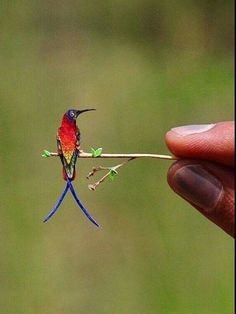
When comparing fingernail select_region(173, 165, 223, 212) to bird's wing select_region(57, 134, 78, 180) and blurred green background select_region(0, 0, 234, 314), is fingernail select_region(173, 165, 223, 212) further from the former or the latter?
blurred green background select_region(0, 0, 234, 314)

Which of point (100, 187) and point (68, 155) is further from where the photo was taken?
point (100, 187)

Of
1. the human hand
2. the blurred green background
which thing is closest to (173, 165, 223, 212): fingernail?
the human hand

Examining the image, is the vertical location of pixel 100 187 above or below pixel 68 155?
below

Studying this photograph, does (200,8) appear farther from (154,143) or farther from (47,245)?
(47,245)

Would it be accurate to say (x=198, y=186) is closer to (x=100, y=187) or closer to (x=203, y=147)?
(x=203, y=147)

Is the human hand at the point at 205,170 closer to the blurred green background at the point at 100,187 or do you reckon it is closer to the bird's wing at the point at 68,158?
the bird's wing at the point at 68,158

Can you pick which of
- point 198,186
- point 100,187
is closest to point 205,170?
point 198,186
